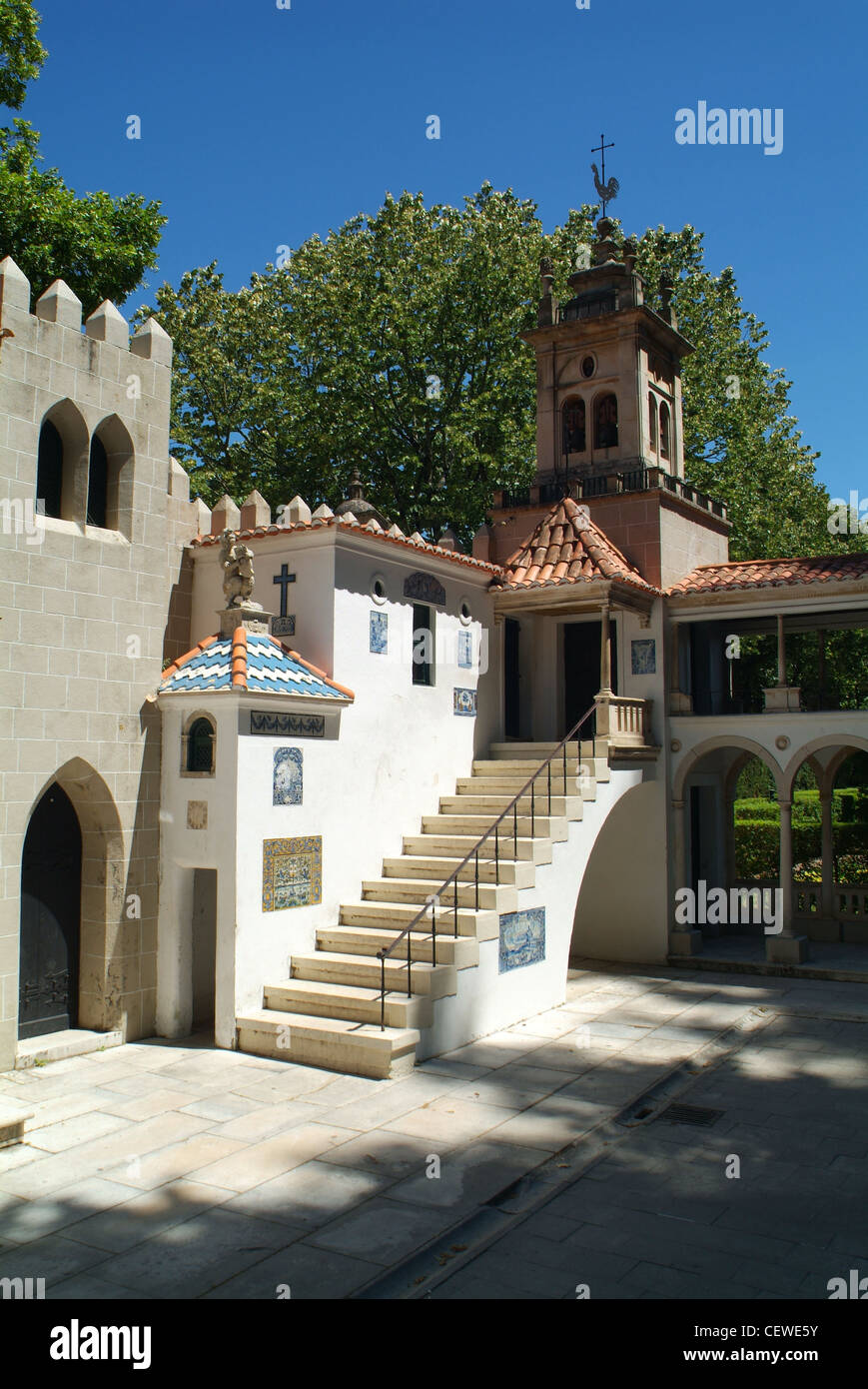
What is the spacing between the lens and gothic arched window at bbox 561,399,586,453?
1889 centimetres

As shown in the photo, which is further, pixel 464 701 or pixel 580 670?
pixel 580 670

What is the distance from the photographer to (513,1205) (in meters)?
7.41

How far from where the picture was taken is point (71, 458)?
458 inches

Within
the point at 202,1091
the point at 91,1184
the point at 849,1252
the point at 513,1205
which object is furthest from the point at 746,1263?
the point at 202,1091

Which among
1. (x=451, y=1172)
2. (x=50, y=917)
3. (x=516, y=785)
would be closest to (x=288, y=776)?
(x=50, y=917)

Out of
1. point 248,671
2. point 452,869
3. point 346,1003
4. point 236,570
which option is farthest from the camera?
point 452,869

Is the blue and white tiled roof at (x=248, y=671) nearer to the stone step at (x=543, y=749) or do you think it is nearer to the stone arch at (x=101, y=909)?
the stone arch at (x=101, y=909)

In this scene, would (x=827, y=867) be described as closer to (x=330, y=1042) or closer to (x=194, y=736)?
(x=330, y=1042)

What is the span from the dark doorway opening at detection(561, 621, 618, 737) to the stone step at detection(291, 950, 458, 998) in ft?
24.1

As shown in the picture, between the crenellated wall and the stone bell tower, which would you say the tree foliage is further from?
the crenellated wall

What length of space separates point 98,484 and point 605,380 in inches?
392

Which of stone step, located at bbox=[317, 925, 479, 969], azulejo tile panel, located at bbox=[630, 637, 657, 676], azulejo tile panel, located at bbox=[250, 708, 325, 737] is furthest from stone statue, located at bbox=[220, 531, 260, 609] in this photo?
azulejo tile panel, located at bbox=[630, 637, 657, 676]

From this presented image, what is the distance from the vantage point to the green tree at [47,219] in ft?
53.8
